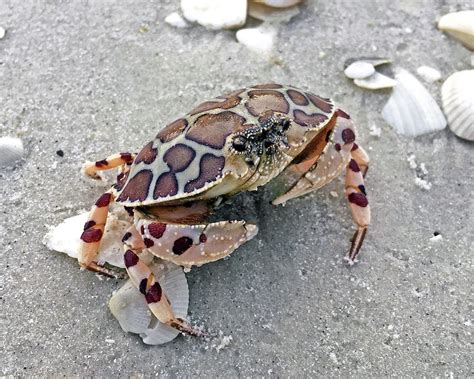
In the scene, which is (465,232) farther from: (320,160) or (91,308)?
(91,308)

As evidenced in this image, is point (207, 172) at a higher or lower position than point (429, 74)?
higher

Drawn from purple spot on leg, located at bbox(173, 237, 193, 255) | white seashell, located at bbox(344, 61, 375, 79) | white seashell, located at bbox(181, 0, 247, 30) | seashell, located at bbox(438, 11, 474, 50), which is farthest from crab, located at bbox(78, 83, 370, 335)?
seashell, located at bbox(438, 11, 474, 50)

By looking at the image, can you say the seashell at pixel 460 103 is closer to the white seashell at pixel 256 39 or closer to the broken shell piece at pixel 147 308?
the white seashell at pixel 256 39

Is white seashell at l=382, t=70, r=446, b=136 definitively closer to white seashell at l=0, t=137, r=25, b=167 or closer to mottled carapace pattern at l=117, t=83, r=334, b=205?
mottled carapace pattern at l=117, t=83, r=334, b=205

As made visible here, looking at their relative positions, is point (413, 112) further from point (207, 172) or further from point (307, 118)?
point (207, 172)

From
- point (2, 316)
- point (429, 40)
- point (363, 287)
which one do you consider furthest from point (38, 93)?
point (429, 40)

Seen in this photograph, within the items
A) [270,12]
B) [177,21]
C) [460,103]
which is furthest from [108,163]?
[460,103]

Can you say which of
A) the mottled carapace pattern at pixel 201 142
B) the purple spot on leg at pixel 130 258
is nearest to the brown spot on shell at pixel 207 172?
the mottled carapace pattern at pixel 201 142
